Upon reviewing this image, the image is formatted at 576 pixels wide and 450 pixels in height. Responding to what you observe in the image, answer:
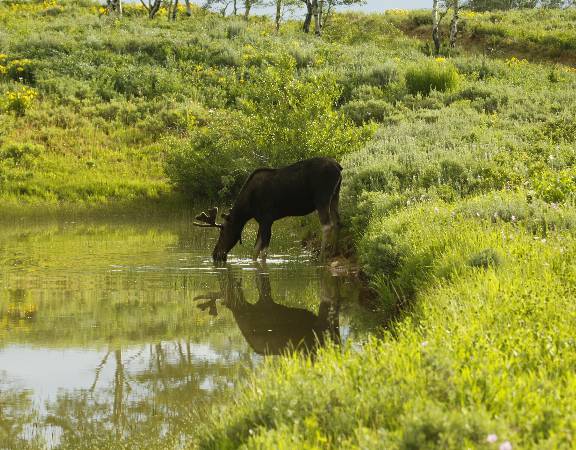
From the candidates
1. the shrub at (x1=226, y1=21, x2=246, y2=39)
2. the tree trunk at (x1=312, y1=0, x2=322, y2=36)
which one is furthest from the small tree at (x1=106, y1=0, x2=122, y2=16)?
the tree trunk at (x1=312, y1=0, x2=322, y2=36)

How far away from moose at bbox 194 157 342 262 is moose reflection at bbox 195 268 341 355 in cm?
178

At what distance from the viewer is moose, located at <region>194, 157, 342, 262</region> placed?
16.1 meters

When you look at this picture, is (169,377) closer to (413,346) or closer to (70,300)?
(413,346)

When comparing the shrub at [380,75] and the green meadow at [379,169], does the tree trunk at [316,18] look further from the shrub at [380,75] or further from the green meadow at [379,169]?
the shrub at [380,75]

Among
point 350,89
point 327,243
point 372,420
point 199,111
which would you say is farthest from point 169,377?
point 350,89

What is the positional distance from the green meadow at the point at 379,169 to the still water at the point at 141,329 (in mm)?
861

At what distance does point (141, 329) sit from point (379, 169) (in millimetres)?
8029

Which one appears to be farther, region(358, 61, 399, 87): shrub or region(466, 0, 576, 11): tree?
region(466, 0, 576, 11): tree

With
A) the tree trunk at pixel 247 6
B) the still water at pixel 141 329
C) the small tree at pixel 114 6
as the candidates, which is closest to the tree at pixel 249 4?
the tree trunk at pixel 247 6

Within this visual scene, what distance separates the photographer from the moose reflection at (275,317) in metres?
10.1

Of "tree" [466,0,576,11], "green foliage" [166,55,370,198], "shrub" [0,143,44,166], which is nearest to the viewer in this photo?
"green foliage" [166,55,370,198]

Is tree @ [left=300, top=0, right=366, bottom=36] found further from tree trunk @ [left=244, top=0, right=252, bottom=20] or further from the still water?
the still water

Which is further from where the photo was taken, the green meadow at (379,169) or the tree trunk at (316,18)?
the tree trunk at (316,18)

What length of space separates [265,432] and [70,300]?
809cm
